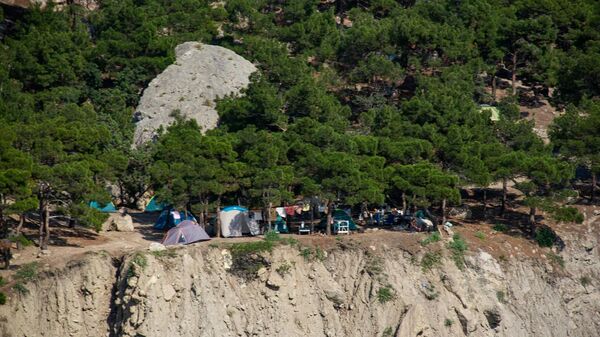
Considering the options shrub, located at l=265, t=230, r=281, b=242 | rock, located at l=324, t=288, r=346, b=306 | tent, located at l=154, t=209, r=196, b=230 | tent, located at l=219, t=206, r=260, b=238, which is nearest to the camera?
rock, located at l=324, t=288, r=346, b=306

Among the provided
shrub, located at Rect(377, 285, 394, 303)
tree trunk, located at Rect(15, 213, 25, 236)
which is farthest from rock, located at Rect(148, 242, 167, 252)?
shrub, located at Rect(377, 285, 394, 303)

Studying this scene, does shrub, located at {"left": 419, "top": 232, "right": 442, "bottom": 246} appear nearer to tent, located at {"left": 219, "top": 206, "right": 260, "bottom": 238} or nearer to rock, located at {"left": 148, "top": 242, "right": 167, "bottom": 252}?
tent, located at {"left": 219, "top": 206, "right": 260, "bottom": 238}

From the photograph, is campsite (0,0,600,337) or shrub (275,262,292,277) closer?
campsite (0,0,600,337)

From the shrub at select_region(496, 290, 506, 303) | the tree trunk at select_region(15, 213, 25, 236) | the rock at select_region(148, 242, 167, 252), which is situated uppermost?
the tree trunk at select_region(15, 213, 25, 236)

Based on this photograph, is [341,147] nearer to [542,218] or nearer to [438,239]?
[438,239]

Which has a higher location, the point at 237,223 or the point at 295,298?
the point at 237,223

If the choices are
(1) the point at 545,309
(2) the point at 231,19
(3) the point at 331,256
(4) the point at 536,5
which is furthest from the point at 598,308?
(2) the point at 231,19

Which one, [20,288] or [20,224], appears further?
[20,224]

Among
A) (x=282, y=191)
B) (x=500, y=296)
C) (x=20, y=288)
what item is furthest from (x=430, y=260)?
(x=20, y=288)

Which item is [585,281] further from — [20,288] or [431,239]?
[20,288]
